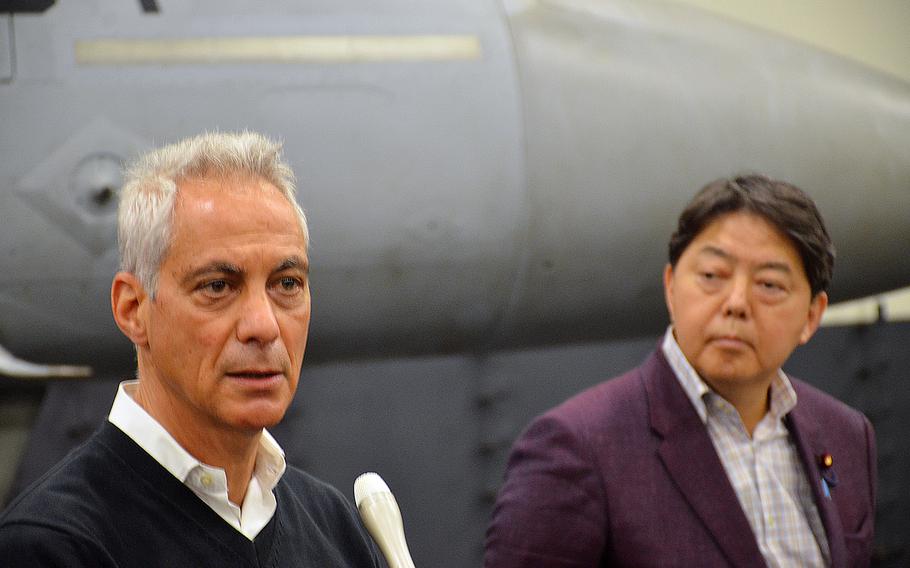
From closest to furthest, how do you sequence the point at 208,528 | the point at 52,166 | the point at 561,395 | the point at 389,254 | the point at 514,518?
the point at 208,528
the point at 514,518
the point at 52,166
the point at 389,254
the point at 561,395

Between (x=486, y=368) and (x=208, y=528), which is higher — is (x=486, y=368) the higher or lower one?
the lower one

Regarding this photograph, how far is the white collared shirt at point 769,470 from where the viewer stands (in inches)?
43.6

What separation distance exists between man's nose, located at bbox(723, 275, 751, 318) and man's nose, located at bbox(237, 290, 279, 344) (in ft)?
1.86

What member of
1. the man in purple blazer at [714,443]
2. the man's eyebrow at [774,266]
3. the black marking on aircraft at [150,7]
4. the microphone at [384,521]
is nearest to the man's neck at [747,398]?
the man in purple blazer at [714,443]

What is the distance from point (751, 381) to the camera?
116 cm

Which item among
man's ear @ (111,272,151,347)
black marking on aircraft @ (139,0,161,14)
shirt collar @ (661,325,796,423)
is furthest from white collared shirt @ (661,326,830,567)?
black marking on aircraft @ (139,0,161,14)

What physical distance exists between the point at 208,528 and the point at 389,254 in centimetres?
100

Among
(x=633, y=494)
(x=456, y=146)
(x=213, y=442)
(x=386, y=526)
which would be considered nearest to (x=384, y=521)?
(x=386, y=526)

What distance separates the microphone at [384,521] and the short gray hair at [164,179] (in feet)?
0.61

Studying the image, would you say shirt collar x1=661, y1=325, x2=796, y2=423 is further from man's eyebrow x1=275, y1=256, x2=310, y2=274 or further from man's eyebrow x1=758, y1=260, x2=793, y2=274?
man's eyebrow x1=275, y1=256, x2=310, y2=274

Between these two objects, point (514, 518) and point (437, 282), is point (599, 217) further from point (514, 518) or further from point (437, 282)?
point (514, 518)

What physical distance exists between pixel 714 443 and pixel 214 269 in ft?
1.99

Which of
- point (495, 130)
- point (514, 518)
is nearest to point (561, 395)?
point (495, 130)

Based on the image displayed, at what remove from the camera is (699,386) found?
3.75ft
